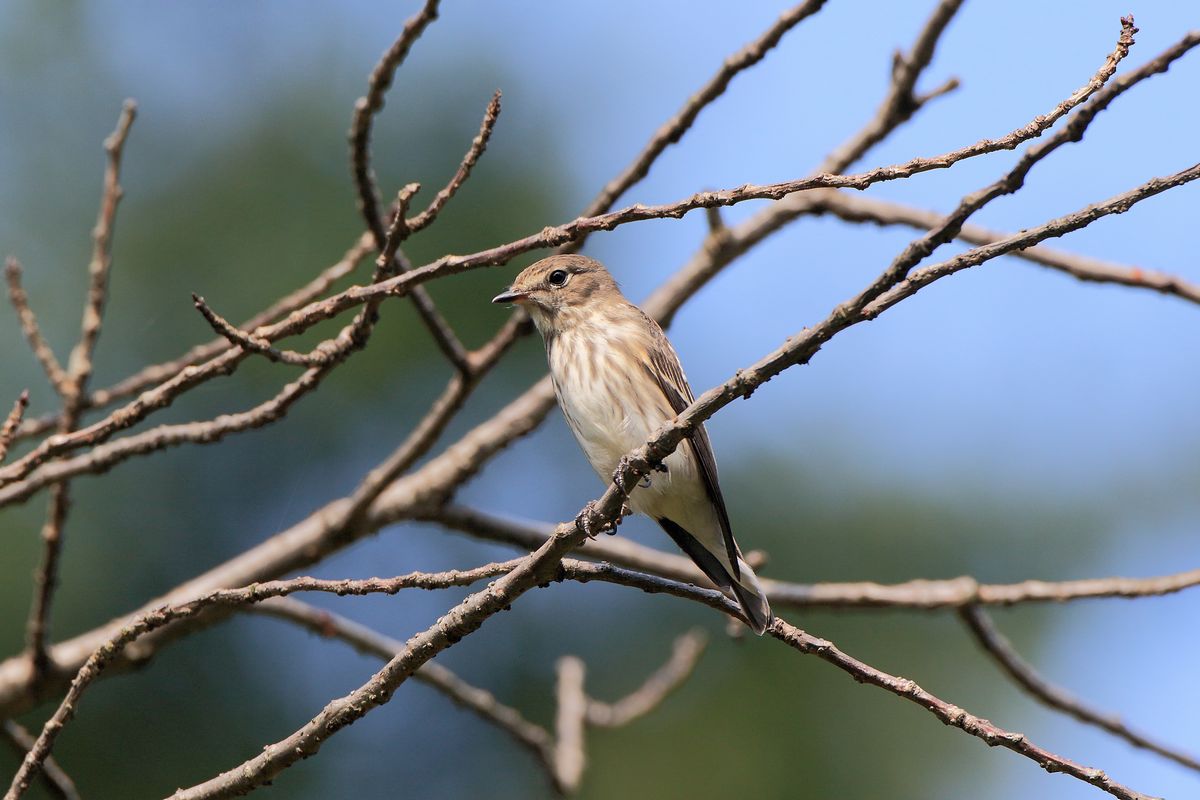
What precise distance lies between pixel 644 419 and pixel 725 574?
0.62 metres

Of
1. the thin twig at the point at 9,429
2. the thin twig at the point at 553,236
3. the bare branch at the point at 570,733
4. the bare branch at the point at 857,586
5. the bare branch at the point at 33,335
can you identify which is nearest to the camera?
the thin twig at the point at 553,236

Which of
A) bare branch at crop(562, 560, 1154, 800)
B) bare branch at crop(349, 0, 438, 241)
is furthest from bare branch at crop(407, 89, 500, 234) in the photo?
bare branch at crop(562, 560, 1154, 800)

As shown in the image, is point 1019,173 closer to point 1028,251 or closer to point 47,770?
point 1028,251

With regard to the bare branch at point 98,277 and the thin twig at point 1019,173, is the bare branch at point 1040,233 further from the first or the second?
the bare branch at point 98,277

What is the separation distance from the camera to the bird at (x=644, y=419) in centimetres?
443

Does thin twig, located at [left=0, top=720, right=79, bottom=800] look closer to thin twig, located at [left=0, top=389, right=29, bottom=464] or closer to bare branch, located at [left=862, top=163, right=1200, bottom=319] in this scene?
thin twig, located at [left=0, top=389, right=29, bottom=464]

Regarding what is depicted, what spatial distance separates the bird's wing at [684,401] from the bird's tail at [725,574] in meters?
0.05

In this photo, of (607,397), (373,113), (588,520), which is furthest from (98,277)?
(588,520)

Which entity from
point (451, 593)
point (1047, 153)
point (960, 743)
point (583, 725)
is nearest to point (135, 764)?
point (451, 593)

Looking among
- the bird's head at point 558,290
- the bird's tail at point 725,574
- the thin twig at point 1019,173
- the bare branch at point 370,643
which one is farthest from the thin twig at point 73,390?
the thin twig at point 1019,173

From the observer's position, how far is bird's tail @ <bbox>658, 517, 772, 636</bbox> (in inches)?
159

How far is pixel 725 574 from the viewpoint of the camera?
4434 mm

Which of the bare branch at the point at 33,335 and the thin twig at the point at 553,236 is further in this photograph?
the bare branch at the point at 33,335

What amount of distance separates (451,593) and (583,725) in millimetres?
5557
